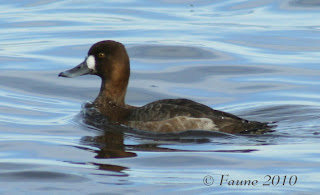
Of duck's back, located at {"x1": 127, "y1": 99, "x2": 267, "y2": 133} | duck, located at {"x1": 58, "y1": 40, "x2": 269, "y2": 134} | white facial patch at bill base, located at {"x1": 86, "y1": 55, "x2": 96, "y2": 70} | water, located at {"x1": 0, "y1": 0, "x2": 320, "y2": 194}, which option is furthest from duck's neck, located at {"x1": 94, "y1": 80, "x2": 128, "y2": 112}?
duck's back, located at {"x1": 127, "y1": 99, "x2": 267, "y2": 133}

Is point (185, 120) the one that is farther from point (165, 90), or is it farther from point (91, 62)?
point (165, 90)

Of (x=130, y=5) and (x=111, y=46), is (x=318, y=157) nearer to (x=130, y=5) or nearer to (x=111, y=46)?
(x=111, y=46)

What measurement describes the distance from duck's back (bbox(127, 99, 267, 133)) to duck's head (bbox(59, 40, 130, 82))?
0.86 m

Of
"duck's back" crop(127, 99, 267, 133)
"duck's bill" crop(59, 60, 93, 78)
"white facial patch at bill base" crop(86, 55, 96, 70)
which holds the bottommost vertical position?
"duck's back" crop(127, 99, 267, 133)

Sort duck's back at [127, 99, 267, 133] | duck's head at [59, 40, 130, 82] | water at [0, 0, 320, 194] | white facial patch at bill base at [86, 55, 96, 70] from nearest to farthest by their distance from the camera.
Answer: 1. water at [0, 0, 320, 194]
2. duck's back at [127, 99, 267, 133]
3. duck's head at [59, 40, 130, 82]
4. white facial patch at bill base at [86, 55, 96, 70]

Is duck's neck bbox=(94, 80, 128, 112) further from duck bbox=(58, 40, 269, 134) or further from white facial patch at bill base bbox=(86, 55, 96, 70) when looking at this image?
white facial patch at bill base bbox=(86, 55, 96, 70)

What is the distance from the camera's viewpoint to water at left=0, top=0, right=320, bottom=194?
682 centimetres

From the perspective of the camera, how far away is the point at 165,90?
11078mm

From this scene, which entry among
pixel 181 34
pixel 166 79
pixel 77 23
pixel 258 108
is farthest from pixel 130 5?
pixel 258 108

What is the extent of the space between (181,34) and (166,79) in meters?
2.96

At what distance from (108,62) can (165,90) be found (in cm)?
209

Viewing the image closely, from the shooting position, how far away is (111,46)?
9.07m

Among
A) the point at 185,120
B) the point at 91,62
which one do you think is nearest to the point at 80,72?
the point at 91,62

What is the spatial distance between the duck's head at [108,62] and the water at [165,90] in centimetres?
57
